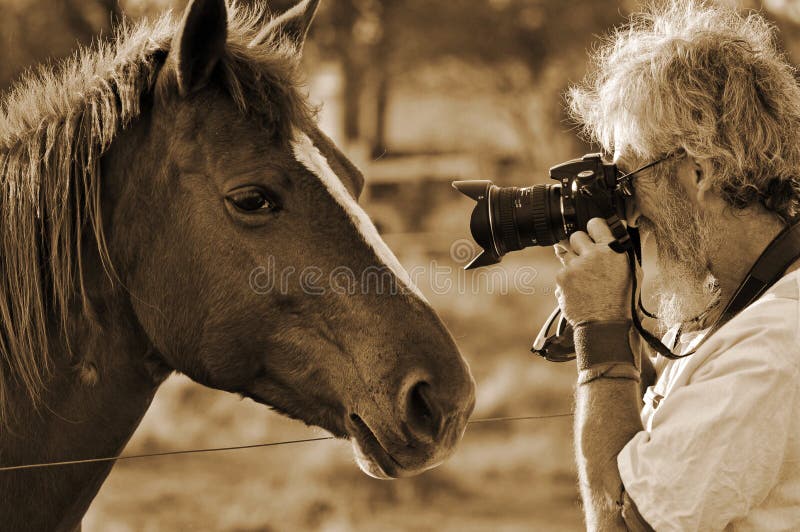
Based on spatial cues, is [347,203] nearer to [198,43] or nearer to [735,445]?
[198,43]

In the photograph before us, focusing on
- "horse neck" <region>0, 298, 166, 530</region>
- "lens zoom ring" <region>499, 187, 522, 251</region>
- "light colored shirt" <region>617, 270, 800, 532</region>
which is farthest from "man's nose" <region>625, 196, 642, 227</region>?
"horse neck" <region>0, 298, 166, 530</region>

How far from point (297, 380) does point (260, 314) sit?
163mm

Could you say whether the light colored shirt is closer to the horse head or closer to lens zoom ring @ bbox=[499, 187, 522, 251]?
the horse head

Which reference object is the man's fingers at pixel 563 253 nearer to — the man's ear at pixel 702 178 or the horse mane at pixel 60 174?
the man's ear at pixel 702 178

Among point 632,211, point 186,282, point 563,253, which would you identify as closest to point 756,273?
point 632,211

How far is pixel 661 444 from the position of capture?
135 cm

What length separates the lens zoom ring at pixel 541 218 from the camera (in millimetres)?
1708

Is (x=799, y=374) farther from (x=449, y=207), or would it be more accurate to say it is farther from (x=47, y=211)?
(x=449, y=207)

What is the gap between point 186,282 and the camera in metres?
1.67

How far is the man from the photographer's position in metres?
1.30

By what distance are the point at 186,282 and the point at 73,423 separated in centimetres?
38

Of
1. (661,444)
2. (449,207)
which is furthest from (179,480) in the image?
(661,444)

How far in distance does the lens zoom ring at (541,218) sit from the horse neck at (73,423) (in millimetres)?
890

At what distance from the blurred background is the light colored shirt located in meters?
4.68
